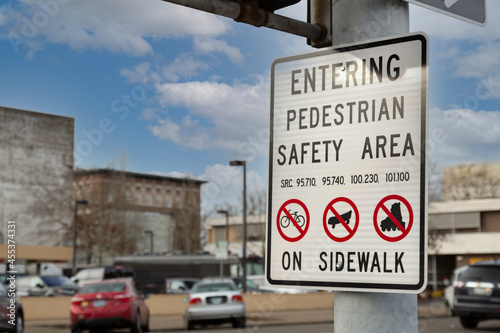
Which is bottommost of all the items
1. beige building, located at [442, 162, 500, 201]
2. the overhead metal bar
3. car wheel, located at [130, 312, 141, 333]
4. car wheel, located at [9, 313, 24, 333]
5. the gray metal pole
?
car wheel, located at [130, 312, 141, 333]

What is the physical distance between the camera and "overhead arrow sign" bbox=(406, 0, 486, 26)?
7.97 ft

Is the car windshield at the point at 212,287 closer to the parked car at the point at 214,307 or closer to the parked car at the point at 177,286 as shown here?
the parked car at the point at 214,307

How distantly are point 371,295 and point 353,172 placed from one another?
389 millimetres

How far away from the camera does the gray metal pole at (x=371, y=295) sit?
86.8 inches

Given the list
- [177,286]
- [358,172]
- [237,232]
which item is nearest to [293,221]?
[358,172]

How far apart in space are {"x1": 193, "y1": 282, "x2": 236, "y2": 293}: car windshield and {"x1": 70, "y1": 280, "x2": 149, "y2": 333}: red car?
2.34 meters

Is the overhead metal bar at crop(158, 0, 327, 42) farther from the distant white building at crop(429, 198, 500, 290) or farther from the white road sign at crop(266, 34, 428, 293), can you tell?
the distant white building at crop(429, 198, 500, 290)

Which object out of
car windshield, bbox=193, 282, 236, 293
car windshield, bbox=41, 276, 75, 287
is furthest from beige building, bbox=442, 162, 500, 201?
car windshield, bbox=193, 282, 236, 293

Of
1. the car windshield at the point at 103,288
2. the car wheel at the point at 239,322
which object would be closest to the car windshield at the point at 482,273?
the car wheel at the point at 239,322

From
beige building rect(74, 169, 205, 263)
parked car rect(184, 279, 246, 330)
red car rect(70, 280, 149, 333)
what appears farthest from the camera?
beige building rect(74, 169, 205, 263)

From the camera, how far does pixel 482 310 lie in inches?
767

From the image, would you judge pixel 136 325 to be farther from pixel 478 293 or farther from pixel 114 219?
pixel 114 219

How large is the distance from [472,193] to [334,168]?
81746 mm

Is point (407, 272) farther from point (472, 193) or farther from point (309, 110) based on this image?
point (472, 193)
